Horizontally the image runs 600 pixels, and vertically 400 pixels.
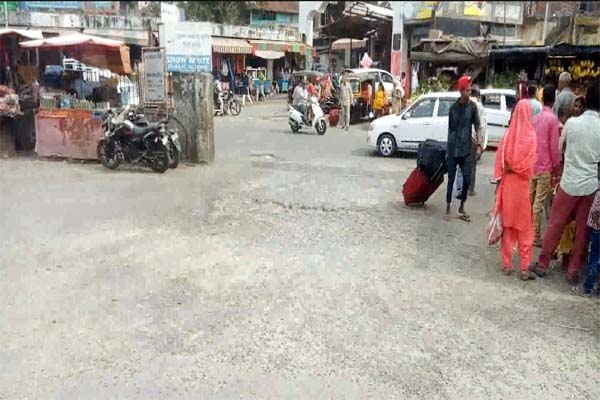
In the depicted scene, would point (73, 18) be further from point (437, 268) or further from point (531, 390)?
point (531, 390)

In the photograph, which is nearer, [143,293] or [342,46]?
[143,293]

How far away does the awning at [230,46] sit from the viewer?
28098 millimetres

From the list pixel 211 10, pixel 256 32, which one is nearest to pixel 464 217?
pixel 256 32

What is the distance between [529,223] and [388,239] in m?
1.75

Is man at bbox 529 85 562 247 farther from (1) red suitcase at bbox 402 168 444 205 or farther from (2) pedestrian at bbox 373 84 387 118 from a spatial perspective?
(2) pedestrian at bbox 373 84 387 118

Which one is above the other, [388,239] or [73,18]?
[73,18]

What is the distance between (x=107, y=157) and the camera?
10898mm

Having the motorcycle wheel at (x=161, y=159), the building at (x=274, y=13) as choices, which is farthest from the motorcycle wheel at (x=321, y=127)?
the building at (x=274, y=13)

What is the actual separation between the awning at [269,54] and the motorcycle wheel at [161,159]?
21.7m

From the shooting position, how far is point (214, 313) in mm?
4633

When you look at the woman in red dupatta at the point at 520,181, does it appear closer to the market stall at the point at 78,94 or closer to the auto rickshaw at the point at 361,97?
the market stall at the point at 78,94

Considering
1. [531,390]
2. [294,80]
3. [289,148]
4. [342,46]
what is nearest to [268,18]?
[342,46]

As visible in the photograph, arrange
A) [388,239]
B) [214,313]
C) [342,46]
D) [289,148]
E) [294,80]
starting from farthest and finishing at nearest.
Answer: [342,46] → [294,80] → [289,148] → [388,239] → [214,313]

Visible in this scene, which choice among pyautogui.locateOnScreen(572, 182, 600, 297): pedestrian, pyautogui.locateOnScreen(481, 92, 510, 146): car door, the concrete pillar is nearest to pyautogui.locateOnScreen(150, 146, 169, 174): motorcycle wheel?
the concrete pillar
